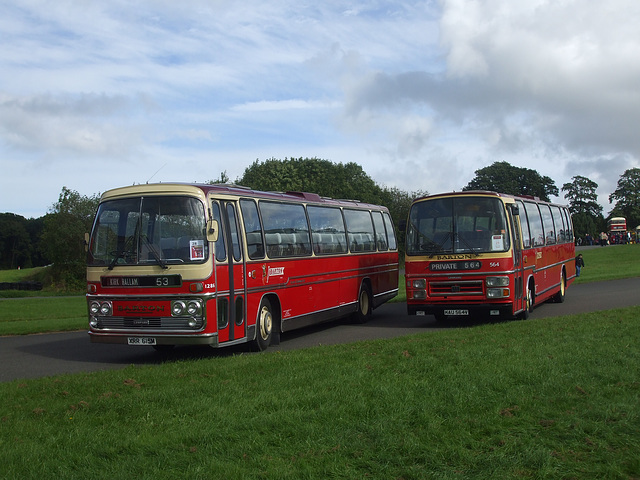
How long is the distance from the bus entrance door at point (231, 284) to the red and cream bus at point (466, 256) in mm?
5257

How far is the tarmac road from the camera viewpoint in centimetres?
1211

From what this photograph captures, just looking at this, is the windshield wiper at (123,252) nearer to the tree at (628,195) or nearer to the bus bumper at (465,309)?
the bus bumper at (465,309)

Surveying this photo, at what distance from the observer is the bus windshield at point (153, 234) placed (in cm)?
1185

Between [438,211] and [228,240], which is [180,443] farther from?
[438,211]

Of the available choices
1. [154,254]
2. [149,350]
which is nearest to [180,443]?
[154,254]

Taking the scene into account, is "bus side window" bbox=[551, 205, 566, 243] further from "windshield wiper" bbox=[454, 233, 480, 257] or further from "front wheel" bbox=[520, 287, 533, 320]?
"windshield wiper" bbox=[454, 233, 480, 257]

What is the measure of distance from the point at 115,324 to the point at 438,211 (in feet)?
26.3

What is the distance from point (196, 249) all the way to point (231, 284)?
102 cm

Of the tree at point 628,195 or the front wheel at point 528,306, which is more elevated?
the tree at point 628,195

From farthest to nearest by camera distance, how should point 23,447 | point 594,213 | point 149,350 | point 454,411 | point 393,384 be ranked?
point 594,213
point 149,350
point 393,384
point 454,411
point 23,447

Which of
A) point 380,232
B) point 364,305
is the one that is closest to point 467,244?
point 364,305

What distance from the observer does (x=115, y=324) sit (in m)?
12.2

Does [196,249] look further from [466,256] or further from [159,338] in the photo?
[466,256]

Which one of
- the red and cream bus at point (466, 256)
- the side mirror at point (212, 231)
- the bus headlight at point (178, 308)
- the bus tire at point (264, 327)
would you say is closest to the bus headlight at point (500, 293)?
the red and cream bus at point (466, 256)
